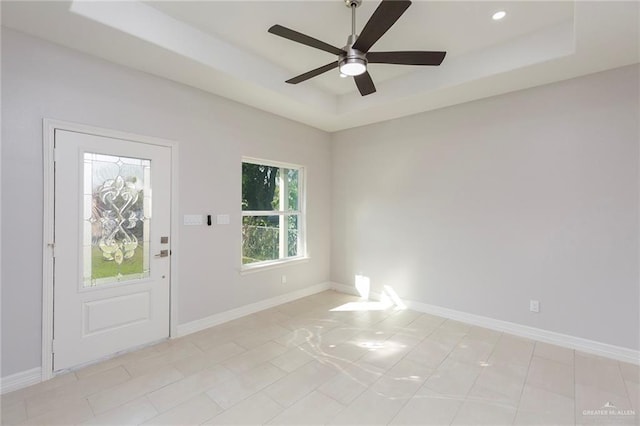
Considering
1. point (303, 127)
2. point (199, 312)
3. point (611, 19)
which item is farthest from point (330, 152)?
point (611, 19)

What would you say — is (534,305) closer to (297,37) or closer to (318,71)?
(318,71)

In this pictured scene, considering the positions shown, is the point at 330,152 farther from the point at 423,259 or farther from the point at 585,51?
the point at 585,51

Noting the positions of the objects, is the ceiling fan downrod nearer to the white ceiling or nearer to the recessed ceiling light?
the white ceiling

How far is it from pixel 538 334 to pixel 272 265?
324cm

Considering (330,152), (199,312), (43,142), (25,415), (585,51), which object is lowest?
(25,415)

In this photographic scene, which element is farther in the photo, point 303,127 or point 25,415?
point 303,127

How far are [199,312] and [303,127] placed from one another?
2.99 m

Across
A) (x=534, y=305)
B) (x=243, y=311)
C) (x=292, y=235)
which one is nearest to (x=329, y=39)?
(x=292, y=235)

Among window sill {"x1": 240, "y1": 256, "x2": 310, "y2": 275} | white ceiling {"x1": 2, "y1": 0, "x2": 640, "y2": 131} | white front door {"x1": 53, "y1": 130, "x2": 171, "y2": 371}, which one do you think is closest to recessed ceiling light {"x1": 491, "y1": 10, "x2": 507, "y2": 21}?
white ceiling {"x1": 2, "y1": 0, "x2": 640, "y2": 131}

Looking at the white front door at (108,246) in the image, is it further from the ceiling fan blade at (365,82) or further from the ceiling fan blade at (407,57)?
the ceiling fan blade at (407,57)

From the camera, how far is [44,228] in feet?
8.11

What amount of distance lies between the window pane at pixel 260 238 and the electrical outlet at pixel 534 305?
3.23 m

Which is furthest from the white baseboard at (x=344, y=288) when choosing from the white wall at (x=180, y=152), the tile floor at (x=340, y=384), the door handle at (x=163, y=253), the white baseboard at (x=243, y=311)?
the door handle at (x=163, y=253)

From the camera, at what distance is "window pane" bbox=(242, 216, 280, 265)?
4102mm
